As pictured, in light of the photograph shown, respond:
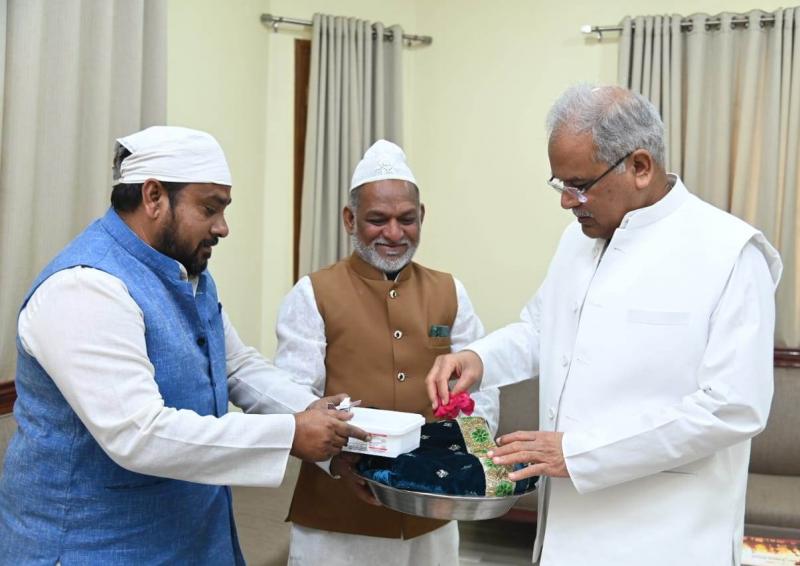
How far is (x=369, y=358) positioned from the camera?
85.7 inches

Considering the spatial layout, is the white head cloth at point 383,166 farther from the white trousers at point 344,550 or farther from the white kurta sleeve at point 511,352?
the white trousers at point 344,550

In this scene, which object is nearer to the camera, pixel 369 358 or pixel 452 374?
pixel 452 374

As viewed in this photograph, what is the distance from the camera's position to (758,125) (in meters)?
4.30

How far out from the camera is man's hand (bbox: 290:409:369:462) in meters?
1.68

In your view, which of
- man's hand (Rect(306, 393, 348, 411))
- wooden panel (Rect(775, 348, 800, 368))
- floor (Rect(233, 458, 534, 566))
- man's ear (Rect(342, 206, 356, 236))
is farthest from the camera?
wooden panel (Rect(775, 348, 800, 368))

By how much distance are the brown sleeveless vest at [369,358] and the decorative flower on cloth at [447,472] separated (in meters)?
0.32

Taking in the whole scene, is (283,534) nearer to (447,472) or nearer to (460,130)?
(447,472)

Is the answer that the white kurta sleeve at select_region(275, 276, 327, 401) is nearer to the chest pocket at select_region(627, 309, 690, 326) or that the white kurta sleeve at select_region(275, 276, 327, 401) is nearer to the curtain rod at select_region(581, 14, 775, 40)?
the chest pocket at select_region(627, 309, 690, 326)

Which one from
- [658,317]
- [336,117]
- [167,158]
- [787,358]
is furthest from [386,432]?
[787,358]

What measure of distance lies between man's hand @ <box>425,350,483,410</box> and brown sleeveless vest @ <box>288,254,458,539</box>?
0.68 ft

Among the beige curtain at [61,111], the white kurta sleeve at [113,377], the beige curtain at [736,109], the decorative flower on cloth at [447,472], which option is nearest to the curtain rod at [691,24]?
the beige curtain at [736,109]

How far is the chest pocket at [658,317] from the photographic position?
5.31ft

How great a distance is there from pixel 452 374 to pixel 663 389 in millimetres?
552

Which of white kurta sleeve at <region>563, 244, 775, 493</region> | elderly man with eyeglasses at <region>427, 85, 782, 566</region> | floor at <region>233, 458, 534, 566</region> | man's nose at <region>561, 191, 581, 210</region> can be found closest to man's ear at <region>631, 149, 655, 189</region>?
elderly man with eyeglasses at <region>427, 85, 782, 566</region>
